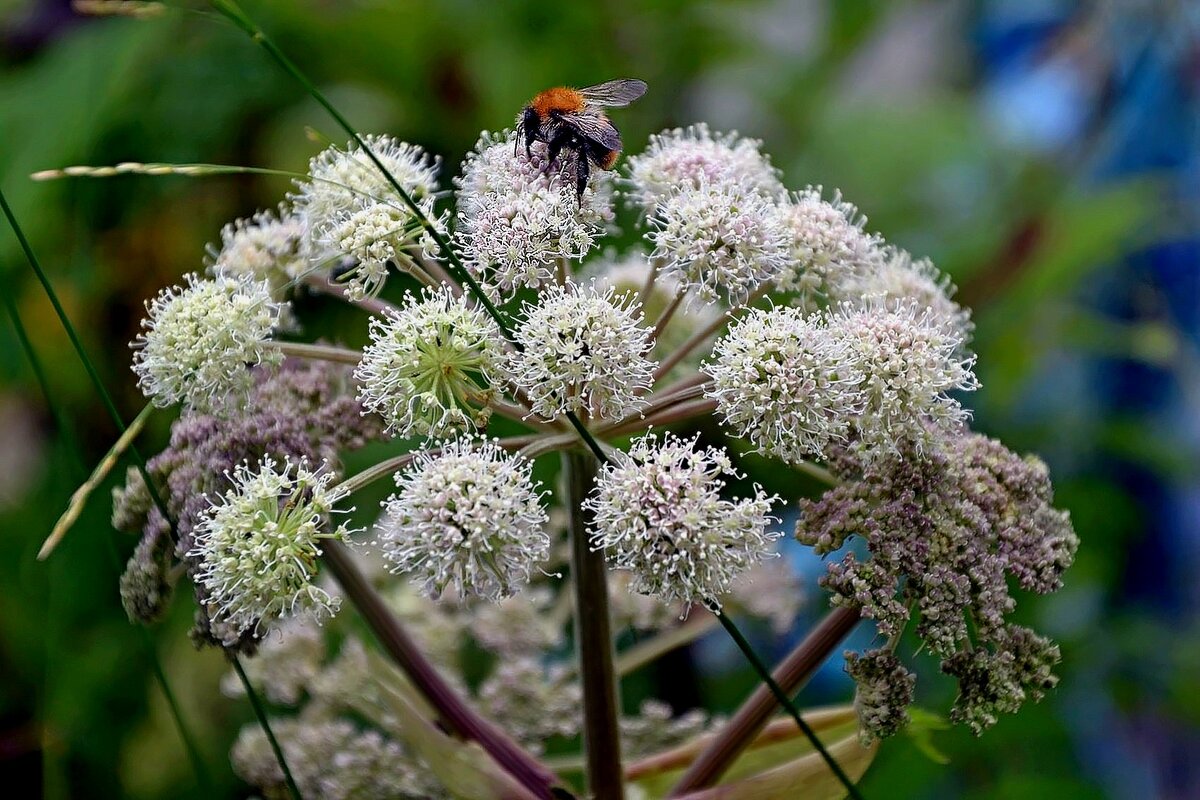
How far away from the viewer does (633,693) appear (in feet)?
6.40

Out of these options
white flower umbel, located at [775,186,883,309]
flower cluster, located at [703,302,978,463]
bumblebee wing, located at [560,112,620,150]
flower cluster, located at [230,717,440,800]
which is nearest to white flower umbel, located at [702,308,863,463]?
flower cluster, located at [703,302,978,463]

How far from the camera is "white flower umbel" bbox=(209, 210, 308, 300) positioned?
0.99 meters

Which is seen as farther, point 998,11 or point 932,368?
point 998,11

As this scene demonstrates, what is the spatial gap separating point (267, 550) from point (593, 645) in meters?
0.33

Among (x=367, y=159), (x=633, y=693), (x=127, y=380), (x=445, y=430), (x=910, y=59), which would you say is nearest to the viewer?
A: (x=445, y=430)

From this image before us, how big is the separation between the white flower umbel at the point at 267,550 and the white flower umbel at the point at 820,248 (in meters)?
0.44

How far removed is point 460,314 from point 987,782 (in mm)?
1094

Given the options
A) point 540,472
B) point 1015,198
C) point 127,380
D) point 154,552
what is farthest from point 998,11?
point 154,552

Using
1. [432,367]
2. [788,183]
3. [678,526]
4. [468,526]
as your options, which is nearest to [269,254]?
[432,367]

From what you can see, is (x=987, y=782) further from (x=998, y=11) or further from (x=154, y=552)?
(x=998, y=11)

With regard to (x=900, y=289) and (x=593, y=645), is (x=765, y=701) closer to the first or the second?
(x=593, y=645)

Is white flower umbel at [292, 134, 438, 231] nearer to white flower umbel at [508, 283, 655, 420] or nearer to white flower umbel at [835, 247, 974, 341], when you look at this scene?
white flower umbel at [508, 283, 655, 420]

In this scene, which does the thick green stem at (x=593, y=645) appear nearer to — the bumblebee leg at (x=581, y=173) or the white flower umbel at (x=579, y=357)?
the white flower umbel at (x=579, y=357)

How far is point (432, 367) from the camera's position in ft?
2.69
